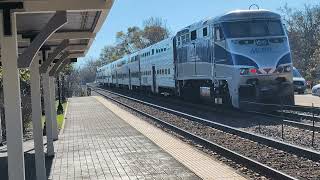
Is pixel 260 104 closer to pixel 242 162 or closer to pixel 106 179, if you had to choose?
pixel 242 162

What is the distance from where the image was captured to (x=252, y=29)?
21719 mm

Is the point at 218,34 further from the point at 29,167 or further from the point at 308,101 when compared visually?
the point at 29,167

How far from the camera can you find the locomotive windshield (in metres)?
21.4

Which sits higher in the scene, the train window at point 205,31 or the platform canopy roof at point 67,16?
the train window at point 205,31

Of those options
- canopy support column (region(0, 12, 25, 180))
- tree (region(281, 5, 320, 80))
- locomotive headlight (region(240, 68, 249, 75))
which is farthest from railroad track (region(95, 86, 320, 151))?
tree (region(281, 5, 320, 80))

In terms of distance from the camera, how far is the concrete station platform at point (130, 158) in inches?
400

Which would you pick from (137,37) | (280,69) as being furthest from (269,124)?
(137,37)

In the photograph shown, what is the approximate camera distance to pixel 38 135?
8.62 metres

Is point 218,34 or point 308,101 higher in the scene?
point 218,34

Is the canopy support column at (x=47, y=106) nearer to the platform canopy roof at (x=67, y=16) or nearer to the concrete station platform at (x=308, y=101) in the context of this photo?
the platform canopy roof at (x=67, y=16)

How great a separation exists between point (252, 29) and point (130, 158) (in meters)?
11.1

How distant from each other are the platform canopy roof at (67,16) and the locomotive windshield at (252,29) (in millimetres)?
8399

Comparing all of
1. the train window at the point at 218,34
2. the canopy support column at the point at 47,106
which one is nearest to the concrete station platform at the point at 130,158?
the canopy support column at the point at 47,106

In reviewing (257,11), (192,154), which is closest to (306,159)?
(192,154)
